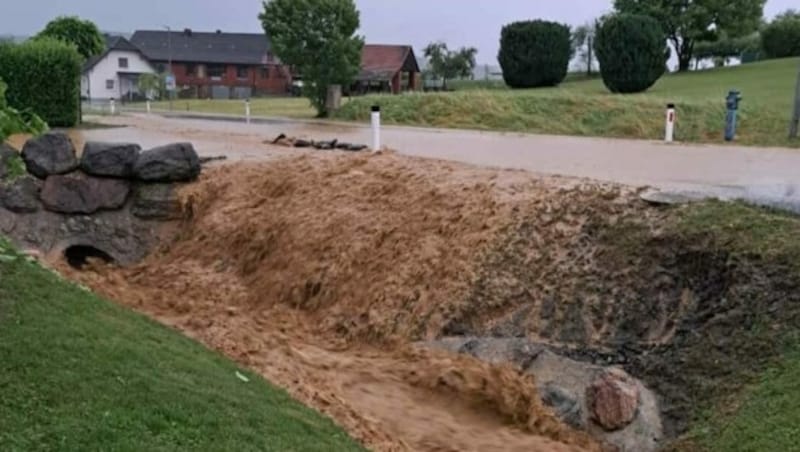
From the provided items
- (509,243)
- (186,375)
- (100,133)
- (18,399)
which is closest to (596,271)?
(509,243)

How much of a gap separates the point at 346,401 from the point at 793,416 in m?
3.20

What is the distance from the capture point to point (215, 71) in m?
82.3

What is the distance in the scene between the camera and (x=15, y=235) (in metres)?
12.4

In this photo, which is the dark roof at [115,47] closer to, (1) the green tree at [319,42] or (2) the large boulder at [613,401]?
(1) the green tree at [319,42]

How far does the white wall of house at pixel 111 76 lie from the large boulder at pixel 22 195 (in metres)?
67.0

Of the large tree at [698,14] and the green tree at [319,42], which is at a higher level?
the large tree at [698,14]

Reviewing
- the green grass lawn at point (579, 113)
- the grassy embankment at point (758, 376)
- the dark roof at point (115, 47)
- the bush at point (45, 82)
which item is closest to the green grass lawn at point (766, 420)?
the grassy embankment at point (758, 376)

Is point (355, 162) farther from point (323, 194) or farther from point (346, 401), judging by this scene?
point (346, 401)

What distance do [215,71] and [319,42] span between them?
4957 centimetres

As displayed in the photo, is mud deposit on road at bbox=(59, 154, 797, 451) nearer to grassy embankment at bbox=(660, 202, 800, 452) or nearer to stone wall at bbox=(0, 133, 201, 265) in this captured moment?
grassy embankment at bbox=(660, 202, 800, 452)

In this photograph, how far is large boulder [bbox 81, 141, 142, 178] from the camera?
1284 cm

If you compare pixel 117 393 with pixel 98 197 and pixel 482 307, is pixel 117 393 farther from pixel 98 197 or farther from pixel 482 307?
pixel 98 197

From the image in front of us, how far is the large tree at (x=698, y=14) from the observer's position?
53688mm

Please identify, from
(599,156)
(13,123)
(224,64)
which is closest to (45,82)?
(599,156)
